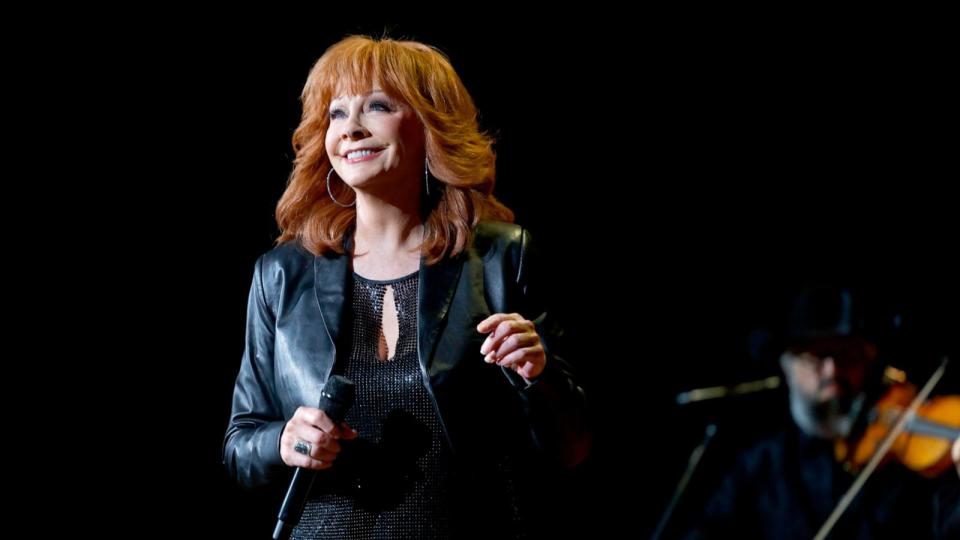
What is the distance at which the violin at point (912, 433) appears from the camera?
2.79 meters

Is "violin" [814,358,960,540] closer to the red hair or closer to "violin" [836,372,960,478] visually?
"violin" [836,372,960,478]

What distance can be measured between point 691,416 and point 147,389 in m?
1.63

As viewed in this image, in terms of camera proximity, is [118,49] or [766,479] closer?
[118,49]

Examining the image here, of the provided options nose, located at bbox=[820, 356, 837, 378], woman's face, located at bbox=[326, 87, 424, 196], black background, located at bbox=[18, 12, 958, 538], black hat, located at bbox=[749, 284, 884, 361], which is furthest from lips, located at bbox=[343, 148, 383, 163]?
nose, located at bbox=[820, 356, 837, 378]

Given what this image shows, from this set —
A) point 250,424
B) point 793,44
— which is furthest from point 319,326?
point 793,44

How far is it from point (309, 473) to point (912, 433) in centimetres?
197

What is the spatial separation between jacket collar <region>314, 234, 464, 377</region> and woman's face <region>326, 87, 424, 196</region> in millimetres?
144

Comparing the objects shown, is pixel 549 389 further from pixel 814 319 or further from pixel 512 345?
pixel 814 319

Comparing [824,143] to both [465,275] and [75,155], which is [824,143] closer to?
[465,275]

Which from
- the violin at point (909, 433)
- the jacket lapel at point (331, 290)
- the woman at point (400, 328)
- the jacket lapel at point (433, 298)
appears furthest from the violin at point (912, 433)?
the jacket lapel at point (331, 290)

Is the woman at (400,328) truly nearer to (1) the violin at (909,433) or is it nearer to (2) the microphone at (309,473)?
(2) the microphone at (309,473)

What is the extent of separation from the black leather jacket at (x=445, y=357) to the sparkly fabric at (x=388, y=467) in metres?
0.04

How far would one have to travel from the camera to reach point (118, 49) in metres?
2.70

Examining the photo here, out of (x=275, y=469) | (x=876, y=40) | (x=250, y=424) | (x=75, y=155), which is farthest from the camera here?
(x=876, y=40)
